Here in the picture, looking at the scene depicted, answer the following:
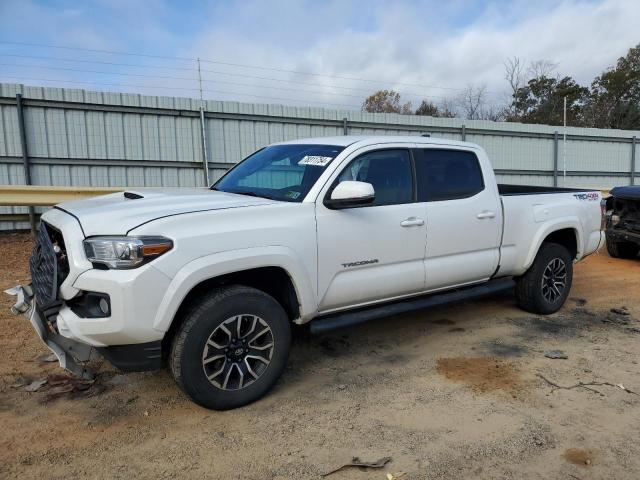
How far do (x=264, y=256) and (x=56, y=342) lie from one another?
1406mm

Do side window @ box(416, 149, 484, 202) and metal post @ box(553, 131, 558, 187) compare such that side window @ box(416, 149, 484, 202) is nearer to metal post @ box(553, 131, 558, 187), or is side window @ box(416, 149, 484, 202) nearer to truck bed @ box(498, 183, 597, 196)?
truck bed @ box(498, 183, 597, 196)

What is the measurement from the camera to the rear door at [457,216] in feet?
14.7

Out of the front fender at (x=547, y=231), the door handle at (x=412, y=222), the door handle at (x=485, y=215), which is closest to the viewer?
the door handle at (x=412, y=222)

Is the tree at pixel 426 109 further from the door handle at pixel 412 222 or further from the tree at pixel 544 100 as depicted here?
the door handle at pixel 412 222

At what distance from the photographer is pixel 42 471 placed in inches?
111

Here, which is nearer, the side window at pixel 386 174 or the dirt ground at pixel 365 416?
the dirt ground at pixel 365 416

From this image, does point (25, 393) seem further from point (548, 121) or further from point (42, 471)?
point (548, 121)

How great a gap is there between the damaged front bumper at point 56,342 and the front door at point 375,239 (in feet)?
5.34

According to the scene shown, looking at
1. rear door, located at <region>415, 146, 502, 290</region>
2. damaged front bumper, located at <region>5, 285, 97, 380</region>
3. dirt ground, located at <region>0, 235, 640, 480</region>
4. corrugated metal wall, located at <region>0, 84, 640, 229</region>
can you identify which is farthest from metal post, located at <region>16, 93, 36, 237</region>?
rear door, located at <region>415, 146, 502, 290</region>

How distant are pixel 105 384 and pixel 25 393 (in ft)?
1.73

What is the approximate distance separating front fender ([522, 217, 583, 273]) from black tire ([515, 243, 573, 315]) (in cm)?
16

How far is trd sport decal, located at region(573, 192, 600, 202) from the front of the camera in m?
5.86

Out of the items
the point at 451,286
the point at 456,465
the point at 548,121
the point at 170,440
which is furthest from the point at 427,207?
the point at 548,121

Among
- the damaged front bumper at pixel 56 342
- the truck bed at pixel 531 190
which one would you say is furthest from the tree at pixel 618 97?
the damaged front bumper at pixel 56 342
